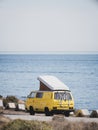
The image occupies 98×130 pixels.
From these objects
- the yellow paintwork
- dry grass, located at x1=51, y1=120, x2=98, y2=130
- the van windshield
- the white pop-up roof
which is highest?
the white pop-up roof

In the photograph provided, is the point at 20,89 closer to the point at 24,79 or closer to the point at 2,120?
the point at 24,79

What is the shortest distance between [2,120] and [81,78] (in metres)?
2.41

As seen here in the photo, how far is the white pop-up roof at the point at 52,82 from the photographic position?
52.9 ft

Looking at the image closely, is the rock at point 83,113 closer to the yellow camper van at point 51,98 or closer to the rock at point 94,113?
the rock at point 94,113

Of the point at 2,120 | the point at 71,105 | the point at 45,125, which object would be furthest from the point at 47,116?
the point at 45,125

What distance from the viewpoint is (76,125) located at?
48.0 feet

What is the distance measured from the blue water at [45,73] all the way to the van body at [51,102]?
21cm

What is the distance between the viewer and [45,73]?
54.2 feet

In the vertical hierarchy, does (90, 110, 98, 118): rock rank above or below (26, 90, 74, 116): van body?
below

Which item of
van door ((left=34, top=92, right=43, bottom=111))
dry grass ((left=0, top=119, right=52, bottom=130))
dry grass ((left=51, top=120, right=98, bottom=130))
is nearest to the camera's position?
dry grass ((left=0, top=119, right=52, bottom=130))

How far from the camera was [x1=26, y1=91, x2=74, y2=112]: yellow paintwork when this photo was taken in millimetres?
16141

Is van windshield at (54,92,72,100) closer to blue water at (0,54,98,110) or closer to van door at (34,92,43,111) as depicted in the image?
blue water at (0,54,98,110)

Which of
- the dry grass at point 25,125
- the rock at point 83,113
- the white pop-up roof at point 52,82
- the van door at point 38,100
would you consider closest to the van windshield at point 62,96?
the white pop-up roof at point 52,82

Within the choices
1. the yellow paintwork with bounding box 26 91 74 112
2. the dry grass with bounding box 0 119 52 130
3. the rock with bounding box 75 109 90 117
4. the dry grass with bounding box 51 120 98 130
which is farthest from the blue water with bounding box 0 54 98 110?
the dry grass with bounding box 0 119 52 130
